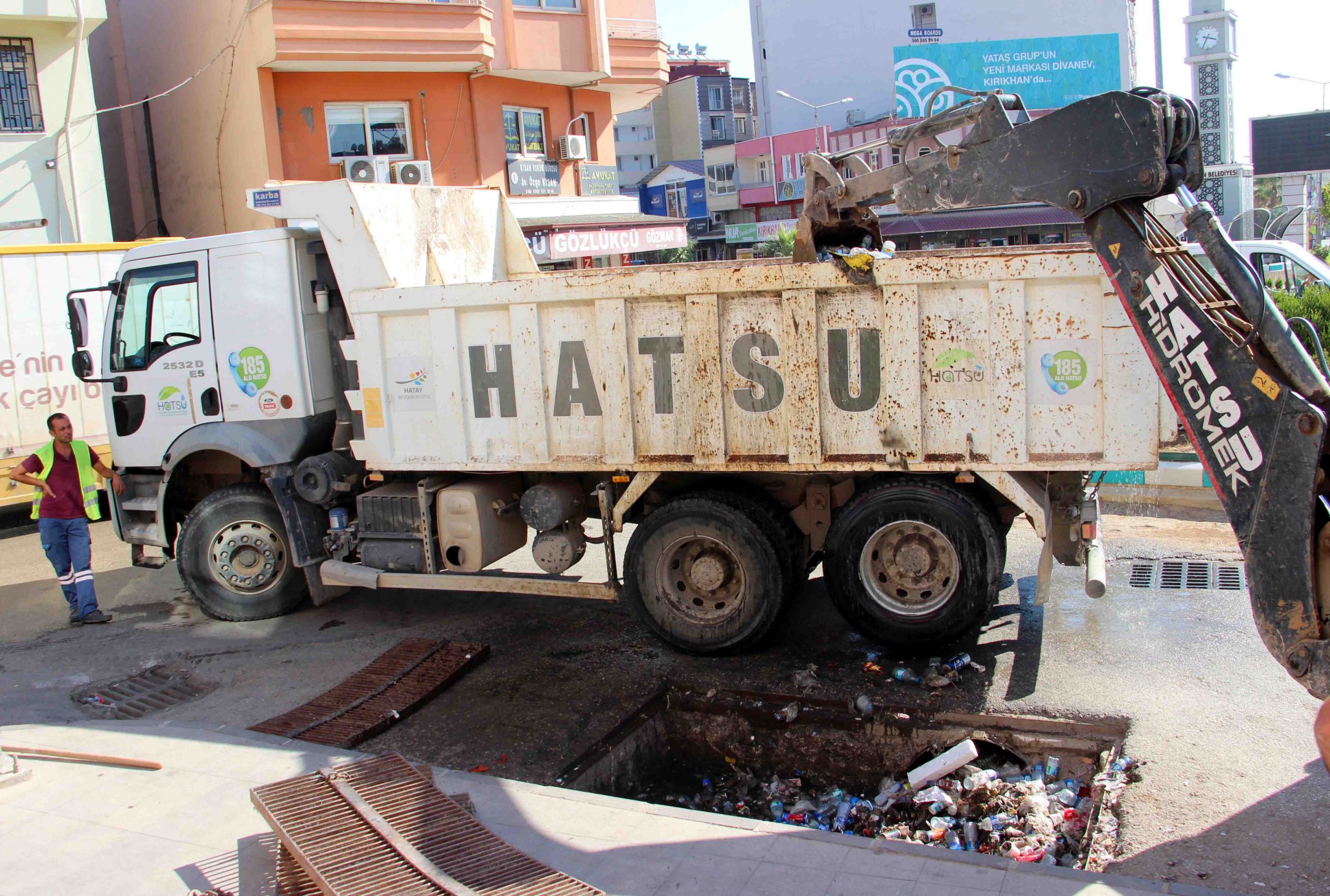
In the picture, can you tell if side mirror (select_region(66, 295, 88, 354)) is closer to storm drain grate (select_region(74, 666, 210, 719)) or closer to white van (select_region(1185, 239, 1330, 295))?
storm drain grate (select_region(74, 666, 210, 719))

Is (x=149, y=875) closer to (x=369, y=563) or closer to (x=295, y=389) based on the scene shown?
(x=369, y=563)

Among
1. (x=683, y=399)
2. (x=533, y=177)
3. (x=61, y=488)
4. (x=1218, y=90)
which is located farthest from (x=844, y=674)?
(x=1218, y=90)

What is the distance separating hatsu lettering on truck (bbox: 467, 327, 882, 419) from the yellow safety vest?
3.52m

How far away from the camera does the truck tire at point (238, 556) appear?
790 centimetres

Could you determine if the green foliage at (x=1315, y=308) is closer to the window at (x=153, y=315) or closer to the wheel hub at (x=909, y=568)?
the wheel hub at (x=909, y=568)

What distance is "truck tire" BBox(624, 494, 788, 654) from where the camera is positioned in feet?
20.8

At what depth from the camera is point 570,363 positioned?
6.55m

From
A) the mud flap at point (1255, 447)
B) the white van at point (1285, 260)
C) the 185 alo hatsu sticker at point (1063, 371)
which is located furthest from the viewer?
the white van at point (1285, 260)

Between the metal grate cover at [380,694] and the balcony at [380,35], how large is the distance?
13.6 meters

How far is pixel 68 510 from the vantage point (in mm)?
8125

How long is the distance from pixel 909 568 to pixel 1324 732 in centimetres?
363

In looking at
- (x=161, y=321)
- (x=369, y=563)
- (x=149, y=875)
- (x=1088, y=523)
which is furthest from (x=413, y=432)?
(x=1088, y=523)

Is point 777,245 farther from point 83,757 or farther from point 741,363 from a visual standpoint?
point 83,757

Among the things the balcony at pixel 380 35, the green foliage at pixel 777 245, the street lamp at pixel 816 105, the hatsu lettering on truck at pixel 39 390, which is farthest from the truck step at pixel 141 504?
the street lamp at pixel 816 105
